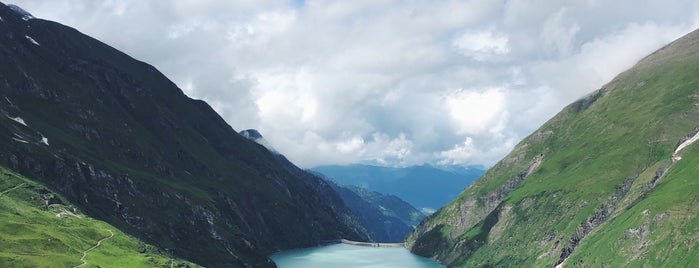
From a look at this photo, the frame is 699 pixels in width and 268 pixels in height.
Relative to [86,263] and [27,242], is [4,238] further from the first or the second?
[86,263]

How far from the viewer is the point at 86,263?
652 feet

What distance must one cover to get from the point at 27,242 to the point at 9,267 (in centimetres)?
2207

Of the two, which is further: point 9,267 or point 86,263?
point 86,263

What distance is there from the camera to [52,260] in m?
191

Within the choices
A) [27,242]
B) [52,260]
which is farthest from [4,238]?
[52,260]

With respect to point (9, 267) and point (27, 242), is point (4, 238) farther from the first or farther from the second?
point (9, 267)

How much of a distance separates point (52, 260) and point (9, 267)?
14.7m

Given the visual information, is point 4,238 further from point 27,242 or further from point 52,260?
point 52,260

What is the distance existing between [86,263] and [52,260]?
10919 millimetres

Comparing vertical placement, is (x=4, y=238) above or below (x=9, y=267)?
above

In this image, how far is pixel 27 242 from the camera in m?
198

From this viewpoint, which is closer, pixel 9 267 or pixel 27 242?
pixel 9 267

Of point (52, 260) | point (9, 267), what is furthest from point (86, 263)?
point (9, 267)

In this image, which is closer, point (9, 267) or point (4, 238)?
point (9, 267)
